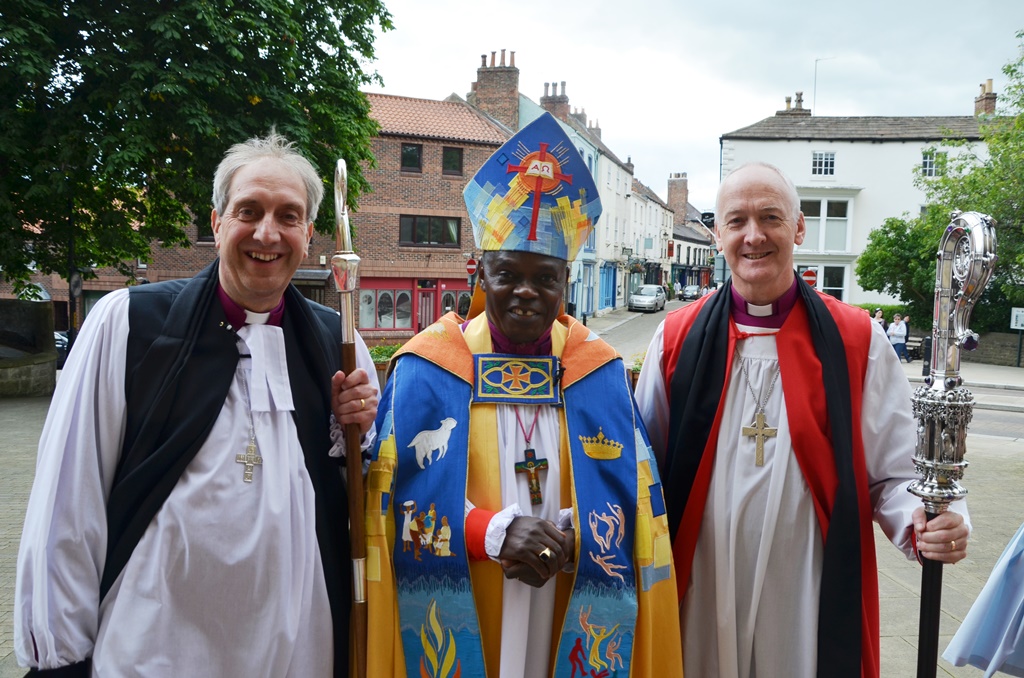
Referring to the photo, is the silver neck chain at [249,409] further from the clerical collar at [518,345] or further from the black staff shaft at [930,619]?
the black staff shaft at [930,619]

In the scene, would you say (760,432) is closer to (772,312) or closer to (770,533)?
(770,533)

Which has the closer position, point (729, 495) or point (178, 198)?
point (729, 495)

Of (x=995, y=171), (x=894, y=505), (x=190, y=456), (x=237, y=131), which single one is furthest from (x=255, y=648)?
(x=995, y=171)

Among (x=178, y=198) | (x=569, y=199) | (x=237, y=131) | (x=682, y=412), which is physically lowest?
(x=682, y=412)

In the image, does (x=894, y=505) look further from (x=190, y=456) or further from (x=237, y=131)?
(x=237, y=131)

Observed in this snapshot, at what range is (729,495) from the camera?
2730mm

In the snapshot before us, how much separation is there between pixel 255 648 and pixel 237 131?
11642mm

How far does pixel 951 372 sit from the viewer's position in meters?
2.27

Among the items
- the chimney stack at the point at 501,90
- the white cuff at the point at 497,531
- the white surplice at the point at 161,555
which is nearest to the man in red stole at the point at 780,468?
the white cuff at the point at 497,531

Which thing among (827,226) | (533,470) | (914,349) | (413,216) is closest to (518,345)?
(533,470)

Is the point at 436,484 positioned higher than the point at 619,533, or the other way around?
the point at 436,484

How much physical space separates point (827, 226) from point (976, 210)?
8.58m

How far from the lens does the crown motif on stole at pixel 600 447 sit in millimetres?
2564

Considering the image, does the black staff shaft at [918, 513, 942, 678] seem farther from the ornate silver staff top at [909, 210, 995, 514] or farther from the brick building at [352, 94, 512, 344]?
the brick building at [352, 94, 512, 344]
